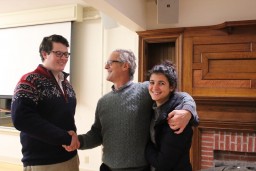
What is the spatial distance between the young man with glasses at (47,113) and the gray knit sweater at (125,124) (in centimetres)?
23

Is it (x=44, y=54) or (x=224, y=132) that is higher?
(x=44, y=54)

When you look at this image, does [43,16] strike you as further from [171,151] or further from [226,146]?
[171,151]

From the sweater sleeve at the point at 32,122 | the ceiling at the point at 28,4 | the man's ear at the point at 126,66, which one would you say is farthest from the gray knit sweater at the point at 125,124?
the ceiling at the point at 28,4

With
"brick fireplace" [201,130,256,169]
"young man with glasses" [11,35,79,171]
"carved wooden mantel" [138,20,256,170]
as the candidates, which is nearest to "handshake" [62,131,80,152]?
"young man with glasses" [11,35,79,171]

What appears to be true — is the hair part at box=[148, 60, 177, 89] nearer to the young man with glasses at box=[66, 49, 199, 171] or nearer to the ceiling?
the young man with glasses at box=[66, 49, 199, 171]

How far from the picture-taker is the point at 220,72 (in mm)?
3186

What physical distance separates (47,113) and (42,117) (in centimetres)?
4

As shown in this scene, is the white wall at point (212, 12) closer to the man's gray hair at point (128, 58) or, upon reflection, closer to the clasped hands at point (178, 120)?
the man's gray hair at point (128, 58)

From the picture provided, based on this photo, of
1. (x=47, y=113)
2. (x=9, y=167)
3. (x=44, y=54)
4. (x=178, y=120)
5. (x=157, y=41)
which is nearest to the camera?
(x=178, y=120)

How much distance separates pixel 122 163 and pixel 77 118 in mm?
2720

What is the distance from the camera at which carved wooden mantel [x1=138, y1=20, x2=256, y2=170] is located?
307 centimetres

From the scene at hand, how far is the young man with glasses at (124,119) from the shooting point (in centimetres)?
159

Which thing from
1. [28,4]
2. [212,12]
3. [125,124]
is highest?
[28,4]

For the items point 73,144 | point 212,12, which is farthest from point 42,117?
point 212,12
